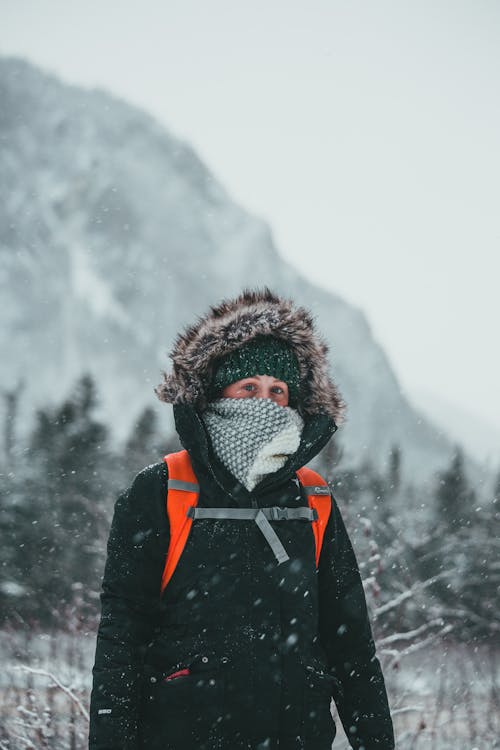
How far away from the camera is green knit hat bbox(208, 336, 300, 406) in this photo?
7.68 ft

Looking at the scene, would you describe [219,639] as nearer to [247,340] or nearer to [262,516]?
[262,516]

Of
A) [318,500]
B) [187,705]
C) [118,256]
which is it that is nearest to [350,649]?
[318,500]

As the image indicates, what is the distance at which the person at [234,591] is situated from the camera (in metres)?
1.82

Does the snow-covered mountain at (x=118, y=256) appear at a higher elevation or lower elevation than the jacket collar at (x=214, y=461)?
higher

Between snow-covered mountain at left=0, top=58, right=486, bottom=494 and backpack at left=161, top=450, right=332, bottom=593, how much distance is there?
88065 millimetres

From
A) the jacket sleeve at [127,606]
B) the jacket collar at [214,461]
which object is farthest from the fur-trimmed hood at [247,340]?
the jacket sleeve at [127,606]

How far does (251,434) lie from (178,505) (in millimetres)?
327

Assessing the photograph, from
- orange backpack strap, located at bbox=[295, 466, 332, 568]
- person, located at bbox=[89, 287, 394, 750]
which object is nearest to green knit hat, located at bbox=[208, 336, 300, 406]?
person, located at bbox=[89, 287, 394, 750]

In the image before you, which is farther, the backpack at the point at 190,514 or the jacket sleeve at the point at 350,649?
the jacket sleeve at the point at 350,649

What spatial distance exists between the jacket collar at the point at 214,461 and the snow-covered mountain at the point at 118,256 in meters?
88.0

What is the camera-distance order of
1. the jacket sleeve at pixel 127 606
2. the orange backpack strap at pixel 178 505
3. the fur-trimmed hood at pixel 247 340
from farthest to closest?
1. the fur-trimmed hood at pixel 247 340
2. the orange backpack strap at pixel 178 505
3. the jacket sleeve at pixel 127 606

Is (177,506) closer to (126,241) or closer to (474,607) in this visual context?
(474,607)

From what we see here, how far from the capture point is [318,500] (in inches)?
87.3

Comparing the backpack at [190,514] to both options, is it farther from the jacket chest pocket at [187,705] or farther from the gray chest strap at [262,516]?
the jacket chest pocket at [187,705]
